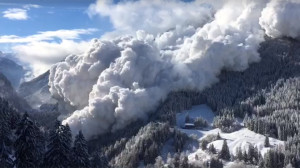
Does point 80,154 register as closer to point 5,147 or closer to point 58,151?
point 58,151

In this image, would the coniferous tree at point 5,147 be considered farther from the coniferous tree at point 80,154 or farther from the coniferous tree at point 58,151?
the coniferous tree at point 80,154

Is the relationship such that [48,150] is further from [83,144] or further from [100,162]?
[100,162]

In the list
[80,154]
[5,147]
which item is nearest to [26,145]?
[5,147]

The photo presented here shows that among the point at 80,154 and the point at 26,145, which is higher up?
the point at 26,145

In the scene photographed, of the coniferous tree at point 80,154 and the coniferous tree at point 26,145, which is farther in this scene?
the coniferous tree at point 80,154

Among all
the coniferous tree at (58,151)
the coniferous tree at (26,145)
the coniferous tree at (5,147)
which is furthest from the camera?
the coniferous tree at (5,147)

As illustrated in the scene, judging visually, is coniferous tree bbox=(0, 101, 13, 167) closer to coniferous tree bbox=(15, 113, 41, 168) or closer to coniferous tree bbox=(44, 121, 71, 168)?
coniferous tree bbox=(15, 113, 41, 168)

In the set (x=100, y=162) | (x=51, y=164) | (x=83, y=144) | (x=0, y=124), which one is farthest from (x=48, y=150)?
(x=100, y=162)

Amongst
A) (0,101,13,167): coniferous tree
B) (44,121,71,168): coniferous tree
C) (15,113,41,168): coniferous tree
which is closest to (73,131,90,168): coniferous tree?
(44,121,71,168): coniferous tree

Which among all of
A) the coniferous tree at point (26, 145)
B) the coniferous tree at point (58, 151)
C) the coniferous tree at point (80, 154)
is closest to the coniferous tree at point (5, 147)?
the coniferous tree at point (26, 145)
